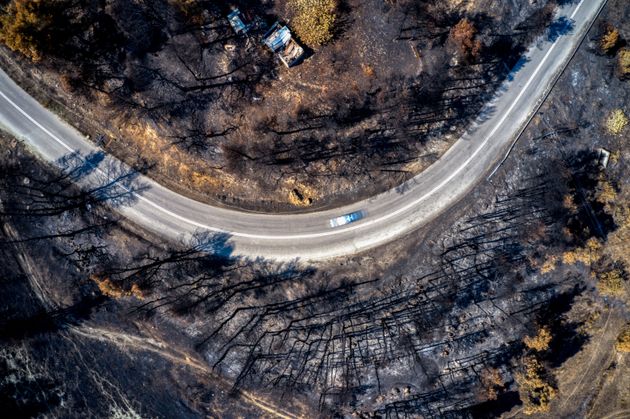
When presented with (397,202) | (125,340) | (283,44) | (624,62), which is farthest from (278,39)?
(624,62)

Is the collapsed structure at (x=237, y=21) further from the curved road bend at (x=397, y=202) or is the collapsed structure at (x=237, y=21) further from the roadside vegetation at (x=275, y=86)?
the curved road bend at (x=397, y=202)

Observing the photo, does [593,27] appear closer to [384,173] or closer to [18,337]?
[384,173]

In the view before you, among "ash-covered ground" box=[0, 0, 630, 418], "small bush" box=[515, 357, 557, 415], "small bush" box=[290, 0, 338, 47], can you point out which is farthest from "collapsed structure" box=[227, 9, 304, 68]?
"small bush" box=[515, 357, 557, 415]

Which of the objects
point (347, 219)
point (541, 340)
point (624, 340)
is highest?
point (347, 219)

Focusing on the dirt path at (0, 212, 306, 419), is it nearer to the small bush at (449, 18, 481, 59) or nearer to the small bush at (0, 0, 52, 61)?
the small bush at (0, 0, 52, 61)

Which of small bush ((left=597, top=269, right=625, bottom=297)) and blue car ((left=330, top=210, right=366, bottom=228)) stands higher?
blue car ((left=330, top=210, right=366, bottom=228))

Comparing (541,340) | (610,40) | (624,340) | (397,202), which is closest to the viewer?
(610,40)

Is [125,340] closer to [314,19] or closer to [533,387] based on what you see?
[314,19]

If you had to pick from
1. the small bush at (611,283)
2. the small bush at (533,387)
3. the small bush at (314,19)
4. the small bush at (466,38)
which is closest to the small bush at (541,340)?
the small bush at (533,387)
